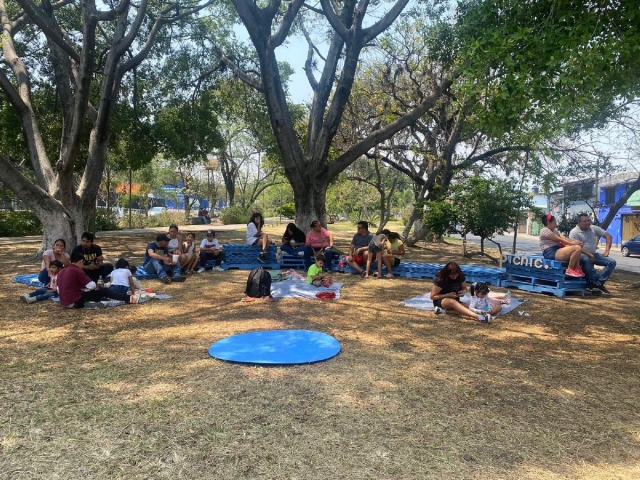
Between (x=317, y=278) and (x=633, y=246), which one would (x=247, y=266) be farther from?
(x=633, y=246)

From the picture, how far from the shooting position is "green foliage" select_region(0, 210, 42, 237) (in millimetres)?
20295

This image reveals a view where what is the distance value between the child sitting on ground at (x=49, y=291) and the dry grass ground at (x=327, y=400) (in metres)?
0.63

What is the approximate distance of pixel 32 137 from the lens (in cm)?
1137

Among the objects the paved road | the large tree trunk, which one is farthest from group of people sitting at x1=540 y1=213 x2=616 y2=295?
the paved road

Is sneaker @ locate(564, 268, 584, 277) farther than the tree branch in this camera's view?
No

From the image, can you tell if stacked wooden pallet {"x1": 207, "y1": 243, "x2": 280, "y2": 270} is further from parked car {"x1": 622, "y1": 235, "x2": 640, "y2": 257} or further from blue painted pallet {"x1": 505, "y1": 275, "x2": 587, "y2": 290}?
parked car {"x1": 622, "y1": 235, "x2": 640, "y2": 257}

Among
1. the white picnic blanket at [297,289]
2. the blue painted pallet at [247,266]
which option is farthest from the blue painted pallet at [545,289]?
the blue painted pallet at [247,266]

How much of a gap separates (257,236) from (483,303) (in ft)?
19.6

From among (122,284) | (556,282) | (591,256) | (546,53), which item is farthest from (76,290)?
(591,256)

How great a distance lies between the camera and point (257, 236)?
11281mm

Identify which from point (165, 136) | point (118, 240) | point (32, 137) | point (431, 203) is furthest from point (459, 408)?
point (118, 240)

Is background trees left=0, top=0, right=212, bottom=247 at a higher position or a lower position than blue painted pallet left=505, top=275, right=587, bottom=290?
higher

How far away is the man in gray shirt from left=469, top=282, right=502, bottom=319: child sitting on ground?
2887mm

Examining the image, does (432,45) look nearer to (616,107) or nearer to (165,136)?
(616,107)
